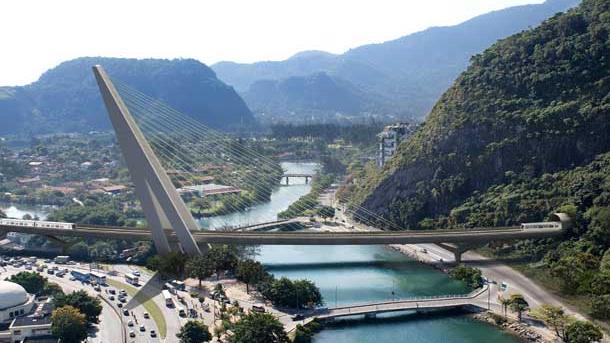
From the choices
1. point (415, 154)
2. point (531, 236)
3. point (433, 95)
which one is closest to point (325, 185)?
point (415, 154)

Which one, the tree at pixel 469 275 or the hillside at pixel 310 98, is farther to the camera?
the hillside at pixel 310 98

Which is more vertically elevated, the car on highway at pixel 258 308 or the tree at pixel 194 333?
the tree at pixel 194 333

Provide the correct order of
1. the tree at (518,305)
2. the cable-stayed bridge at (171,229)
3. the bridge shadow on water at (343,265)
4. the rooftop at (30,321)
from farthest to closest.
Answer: the bridge shadow on water at (343,265), the cable-stayed bridge at (171,229), the tree at (518,305), the rooftop at (30,321)

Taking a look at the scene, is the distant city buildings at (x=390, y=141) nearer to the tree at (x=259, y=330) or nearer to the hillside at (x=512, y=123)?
the hillside at (x=512, y=123)

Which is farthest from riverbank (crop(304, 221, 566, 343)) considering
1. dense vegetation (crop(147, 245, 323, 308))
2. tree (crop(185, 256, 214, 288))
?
tree (crop(185, 256, 214, 288))

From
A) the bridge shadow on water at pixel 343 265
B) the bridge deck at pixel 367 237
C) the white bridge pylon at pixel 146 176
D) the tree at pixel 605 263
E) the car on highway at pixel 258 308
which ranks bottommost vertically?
the bridge shadow on water at pixel 343 265

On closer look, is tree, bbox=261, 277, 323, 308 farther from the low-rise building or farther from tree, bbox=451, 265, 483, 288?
the low-rise building

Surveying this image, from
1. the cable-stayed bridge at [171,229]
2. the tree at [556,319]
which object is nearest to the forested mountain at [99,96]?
the cable-stayed bridge at [171,229]
